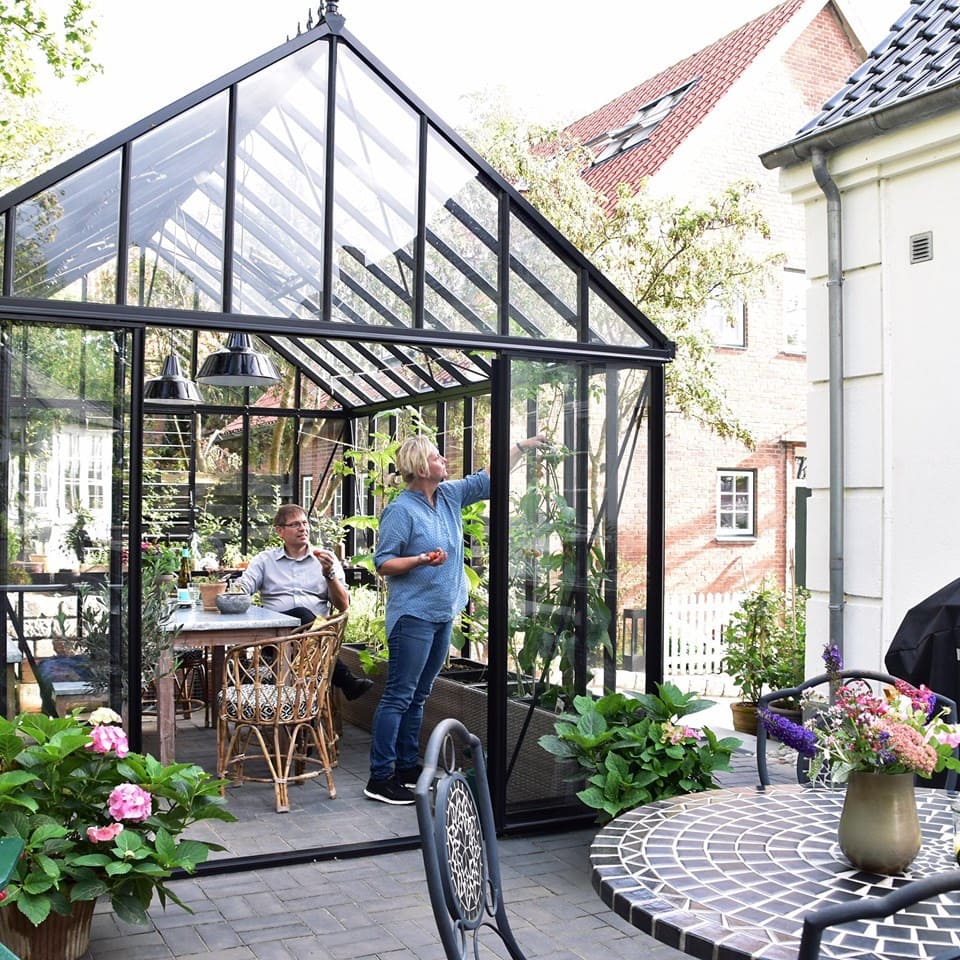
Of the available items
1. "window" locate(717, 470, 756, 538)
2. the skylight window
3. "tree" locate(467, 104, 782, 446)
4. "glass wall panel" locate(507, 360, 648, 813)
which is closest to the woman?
"glass wall panel" locate(507, 360, 648, 813)

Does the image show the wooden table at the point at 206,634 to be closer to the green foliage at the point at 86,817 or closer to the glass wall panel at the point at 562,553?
the glass wall panel at the point at 562,553

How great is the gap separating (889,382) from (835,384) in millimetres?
328

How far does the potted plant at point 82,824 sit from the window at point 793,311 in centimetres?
1248

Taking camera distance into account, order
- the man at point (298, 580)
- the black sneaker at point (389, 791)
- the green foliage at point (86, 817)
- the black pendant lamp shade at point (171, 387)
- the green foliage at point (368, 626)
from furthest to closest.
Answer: the black pendant lamp shade at point (171, 387) → the green foliage at point (368, 626) → the man at point (298, 580) → the black sneaker at point (389, 791) → the green foliage at point (86, 817)

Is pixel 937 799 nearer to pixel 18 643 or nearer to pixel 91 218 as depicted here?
pixel 18 643

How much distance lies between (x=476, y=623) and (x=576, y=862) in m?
2.75

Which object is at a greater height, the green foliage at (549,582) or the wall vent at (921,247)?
the wall vent at (921,247)

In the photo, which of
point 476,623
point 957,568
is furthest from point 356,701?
point 957,568

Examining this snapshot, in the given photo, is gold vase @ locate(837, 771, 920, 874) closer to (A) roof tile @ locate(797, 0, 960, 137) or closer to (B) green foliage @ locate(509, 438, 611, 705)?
(B) green foliage @ locate(509, 438, 611, 705)

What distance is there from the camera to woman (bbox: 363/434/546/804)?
586cm

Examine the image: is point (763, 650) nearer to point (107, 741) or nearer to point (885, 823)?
point (107, 741)

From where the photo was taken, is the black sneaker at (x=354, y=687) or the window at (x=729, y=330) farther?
the window at (x=729, y=330)

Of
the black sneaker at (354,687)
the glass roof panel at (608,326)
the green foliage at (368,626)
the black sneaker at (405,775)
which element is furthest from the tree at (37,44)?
the black sneaker at (405,775)

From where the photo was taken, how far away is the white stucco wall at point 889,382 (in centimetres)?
537
